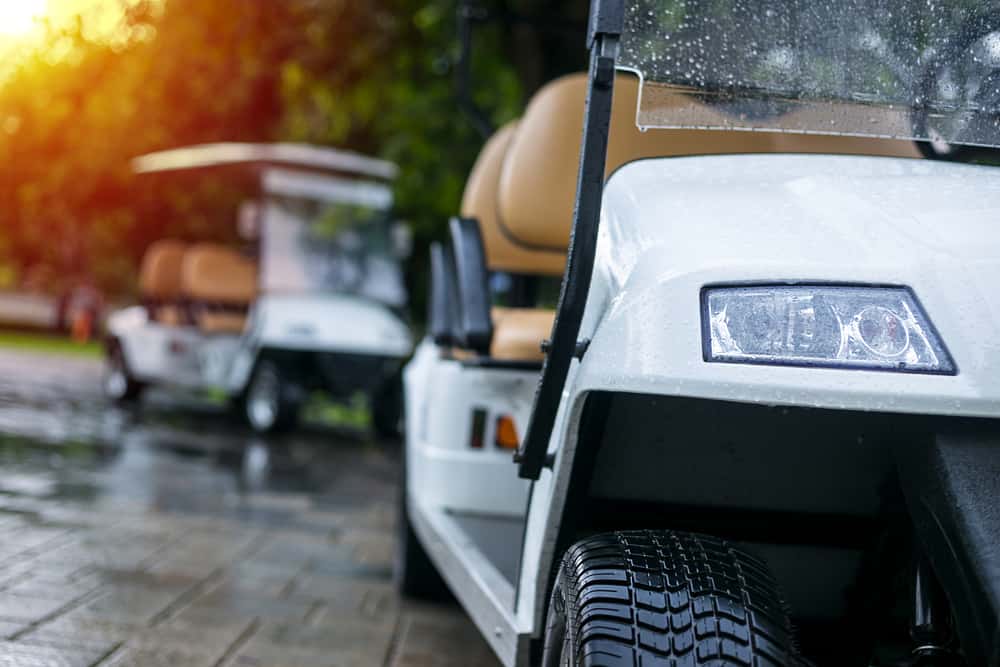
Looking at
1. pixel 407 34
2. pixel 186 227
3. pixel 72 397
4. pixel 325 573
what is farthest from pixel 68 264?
pixel 325 573

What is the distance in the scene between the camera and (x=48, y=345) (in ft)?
77.6

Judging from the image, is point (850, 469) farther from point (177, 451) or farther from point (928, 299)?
point (177, 451)

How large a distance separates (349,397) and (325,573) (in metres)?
5.57

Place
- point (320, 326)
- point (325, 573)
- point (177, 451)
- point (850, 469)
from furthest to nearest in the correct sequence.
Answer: point (320, 326) → point (177, 451) → point (325, 573) → point (850, 469)

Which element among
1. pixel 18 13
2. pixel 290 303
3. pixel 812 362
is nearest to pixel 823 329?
pixel 812 362

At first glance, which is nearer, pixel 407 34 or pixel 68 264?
pixel 407 34

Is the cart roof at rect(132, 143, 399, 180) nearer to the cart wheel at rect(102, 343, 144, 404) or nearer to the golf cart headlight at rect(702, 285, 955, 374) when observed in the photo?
the cart wheel at rect(102, 343, 144, 404)

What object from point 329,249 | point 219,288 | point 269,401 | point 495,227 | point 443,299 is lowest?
point 269,401

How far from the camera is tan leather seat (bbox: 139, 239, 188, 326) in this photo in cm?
1232

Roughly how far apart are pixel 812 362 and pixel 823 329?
6 cm

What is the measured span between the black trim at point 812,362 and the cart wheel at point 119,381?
1119cm

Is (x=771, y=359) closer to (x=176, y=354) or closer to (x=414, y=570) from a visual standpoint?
(x=414, y=570)

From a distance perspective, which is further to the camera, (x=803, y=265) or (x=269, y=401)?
(x=269, y=401)

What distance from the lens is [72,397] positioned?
12.5 metres
